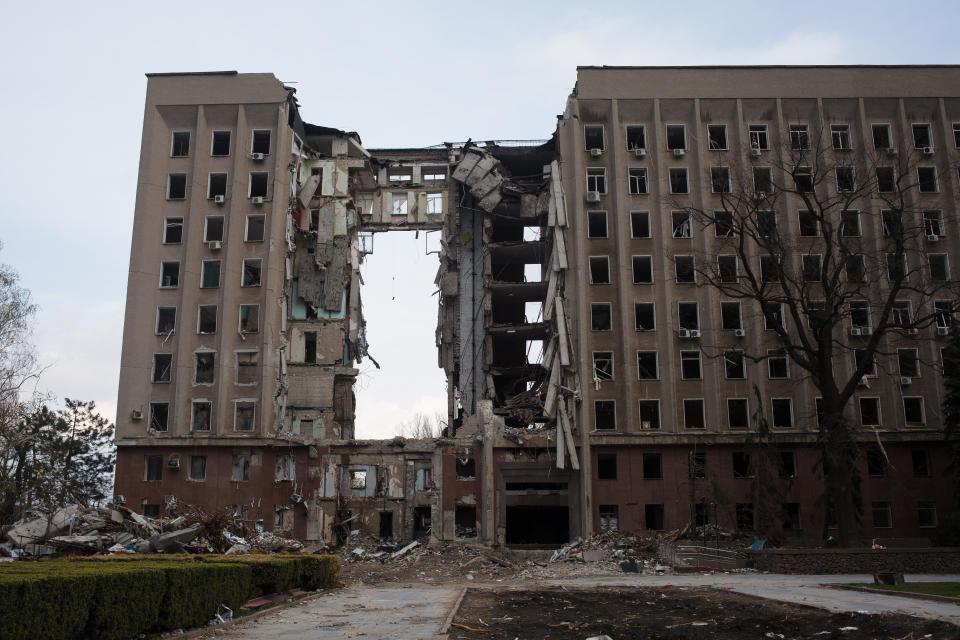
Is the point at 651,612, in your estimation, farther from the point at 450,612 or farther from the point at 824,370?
the point at 824,370

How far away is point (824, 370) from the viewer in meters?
34.0

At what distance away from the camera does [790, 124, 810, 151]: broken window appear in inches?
1827

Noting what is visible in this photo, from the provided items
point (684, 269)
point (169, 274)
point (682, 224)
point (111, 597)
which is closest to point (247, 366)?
point (169, 274)

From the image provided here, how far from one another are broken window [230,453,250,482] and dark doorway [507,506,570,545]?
49.9ft

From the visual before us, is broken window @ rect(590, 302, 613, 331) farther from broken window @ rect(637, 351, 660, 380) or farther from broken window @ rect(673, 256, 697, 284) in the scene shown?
broken window @ rect(673, 256, 697, 284)

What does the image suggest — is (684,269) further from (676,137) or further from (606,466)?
(606,466)

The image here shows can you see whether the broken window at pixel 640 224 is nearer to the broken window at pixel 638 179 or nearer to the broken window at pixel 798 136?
the broken window at pixel 638 179

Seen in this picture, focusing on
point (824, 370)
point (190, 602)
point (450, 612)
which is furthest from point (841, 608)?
point (824, 370)

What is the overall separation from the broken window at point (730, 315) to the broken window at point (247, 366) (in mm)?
25663

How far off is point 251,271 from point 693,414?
25.8m

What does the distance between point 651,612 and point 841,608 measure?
401 centimetres

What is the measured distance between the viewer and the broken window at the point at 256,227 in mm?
48438

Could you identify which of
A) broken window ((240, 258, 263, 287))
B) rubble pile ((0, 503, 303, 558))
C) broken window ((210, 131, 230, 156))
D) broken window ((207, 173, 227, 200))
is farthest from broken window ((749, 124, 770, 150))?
rubble pile ((0, 503, 303, 558))

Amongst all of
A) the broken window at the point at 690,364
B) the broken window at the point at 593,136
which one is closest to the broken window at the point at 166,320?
the broken window at the point at 593,136
